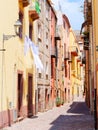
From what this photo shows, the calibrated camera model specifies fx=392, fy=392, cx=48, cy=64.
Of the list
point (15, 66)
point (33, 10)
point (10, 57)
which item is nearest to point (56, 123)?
point (15, 66)

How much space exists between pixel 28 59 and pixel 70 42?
116ft

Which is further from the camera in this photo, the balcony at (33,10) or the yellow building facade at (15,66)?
the balcony at (33,10)

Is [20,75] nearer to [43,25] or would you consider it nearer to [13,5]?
[13,5]

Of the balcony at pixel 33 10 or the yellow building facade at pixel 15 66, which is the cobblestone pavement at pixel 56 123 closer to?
the yellow building facade at pixel 15 66

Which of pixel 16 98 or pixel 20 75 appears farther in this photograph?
pixel 20 75

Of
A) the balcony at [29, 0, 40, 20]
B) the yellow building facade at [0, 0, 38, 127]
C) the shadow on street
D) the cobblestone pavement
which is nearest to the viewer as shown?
the yellow building facade at [0, 0, 38, 127]

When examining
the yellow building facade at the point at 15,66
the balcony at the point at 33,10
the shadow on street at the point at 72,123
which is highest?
the balcony at the point at 33,10

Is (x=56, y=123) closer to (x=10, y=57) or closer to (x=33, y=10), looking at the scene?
(x=10, y=57)

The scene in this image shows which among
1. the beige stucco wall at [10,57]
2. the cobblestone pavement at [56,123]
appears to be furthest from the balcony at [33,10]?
the cobblestone pavement at [56,123]

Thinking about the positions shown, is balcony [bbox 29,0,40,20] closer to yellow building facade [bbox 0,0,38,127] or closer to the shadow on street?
yellow building facade [bbox 0,0,38,127]

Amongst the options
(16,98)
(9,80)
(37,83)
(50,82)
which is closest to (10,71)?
(9,80)

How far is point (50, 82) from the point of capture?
35.2m

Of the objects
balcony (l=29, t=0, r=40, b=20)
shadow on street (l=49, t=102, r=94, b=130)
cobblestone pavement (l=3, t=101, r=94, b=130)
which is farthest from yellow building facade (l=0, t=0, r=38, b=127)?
shadow on street (l=49, t=102, r=94, b=130)

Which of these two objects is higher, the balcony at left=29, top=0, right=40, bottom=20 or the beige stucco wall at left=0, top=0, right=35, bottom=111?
the balcony at left=29, top=0, right=40, bottom=20
